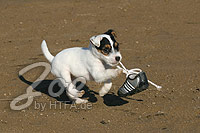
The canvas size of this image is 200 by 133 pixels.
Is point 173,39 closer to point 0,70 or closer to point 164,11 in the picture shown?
point 164,11

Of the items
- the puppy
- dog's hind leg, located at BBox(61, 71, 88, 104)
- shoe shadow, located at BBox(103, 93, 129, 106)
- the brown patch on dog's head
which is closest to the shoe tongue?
the puppy

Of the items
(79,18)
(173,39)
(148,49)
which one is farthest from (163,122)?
(79,18)

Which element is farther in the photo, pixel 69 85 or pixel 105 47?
pixel 69 85

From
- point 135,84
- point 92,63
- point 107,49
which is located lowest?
point 135,84

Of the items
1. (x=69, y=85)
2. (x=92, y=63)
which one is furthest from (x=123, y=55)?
(x=92, y=63)

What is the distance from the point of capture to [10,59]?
995cm

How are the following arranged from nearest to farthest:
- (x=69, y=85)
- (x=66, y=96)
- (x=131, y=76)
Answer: (x=131, y=76) < (x=69, y=85) < (x=66, y=96)

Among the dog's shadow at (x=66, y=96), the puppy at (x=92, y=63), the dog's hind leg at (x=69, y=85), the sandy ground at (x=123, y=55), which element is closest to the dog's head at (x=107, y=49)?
the puppy at (x=92, y=63)

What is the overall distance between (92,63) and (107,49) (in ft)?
1.48

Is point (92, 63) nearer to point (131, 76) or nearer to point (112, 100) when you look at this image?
point (131, 76)

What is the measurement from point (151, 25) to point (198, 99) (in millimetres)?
5065

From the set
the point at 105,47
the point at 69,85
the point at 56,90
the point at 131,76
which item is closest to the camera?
the point at 105,47

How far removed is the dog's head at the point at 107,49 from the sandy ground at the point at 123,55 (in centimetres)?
103

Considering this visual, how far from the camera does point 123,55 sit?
32.2 feet
